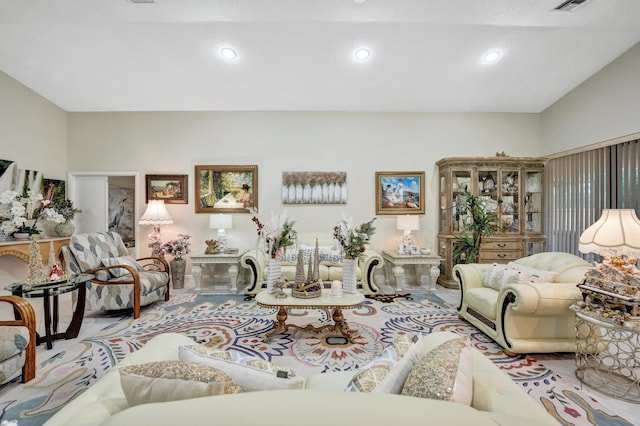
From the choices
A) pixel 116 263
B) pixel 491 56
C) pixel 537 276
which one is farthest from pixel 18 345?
pixel 491 56

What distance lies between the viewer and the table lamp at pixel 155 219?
482cm

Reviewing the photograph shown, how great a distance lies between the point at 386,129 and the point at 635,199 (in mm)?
3505

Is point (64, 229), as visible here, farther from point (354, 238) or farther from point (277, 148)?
point (354, 238)

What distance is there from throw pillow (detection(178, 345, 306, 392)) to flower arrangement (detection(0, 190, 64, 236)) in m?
4.32

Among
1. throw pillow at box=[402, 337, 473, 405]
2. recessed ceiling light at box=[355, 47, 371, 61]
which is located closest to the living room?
recessed ceiling light at box=[355, 47, 371, 61]

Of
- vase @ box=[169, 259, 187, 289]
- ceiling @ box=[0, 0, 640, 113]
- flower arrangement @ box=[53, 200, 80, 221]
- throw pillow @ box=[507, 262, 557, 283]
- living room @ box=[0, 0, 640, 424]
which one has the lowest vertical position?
vase @ box=[169, 259, 187, 289]

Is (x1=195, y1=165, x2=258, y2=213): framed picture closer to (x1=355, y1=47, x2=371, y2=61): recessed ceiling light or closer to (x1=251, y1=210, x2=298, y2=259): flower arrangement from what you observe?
(x1=251, y1=210, x2=298, y2=259): flower arrangement

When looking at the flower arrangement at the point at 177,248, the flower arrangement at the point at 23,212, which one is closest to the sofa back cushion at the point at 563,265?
the flower arrangement at the point at 177,248

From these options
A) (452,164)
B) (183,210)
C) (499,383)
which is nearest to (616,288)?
(499,383)

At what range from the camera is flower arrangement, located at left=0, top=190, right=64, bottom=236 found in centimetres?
379

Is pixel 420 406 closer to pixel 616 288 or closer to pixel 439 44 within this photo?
pixel 616 288

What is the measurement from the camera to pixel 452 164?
487cm

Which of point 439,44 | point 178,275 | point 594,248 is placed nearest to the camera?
point 594,248

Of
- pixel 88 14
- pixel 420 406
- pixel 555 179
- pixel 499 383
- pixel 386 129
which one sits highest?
pixel 88 14
